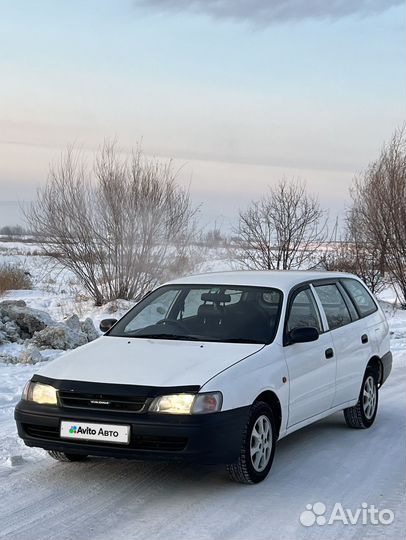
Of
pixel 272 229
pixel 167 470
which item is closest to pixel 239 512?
pixel 167 470

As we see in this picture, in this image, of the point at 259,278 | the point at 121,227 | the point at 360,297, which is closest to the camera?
the point at 259,278

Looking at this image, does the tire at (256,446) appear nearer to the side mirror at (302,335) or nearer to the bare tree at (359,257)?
the side mirror at (302,335)

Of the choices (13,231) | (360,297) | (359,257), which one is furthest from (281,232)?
(13,231)

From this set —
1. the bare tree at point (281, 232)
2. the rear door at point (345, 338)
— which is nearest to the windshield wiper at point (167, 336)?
Answer: the rear door at point (345, 338)

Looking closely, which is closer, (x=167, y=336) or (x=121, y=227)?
(x=167, y=336)

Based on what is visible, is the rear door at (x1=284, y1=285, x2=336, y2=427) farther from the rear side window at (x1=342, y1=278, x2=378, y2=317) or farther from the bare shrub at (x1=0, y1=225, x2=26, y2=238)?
the bare shrub at (x1=0, y1=225, x2=26, y2=238)

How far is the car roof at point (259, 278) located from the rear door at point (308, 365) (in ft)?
0.42

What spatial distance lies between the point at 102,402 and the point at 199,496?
91cm

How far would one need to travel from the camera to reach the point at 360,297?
7.88 meters

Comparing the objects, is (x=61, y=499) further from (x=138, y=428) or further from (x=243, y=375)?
(x=243, y=375)

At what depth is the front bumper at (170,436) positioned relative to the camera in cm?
500

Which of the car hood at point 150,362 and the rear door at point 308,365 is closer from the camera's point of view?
the car hood at point 150,362

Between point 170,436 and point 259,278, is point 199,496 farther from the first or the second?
point 259,278

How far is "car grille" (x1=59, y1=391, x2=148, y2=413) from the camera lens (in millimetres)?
5113
